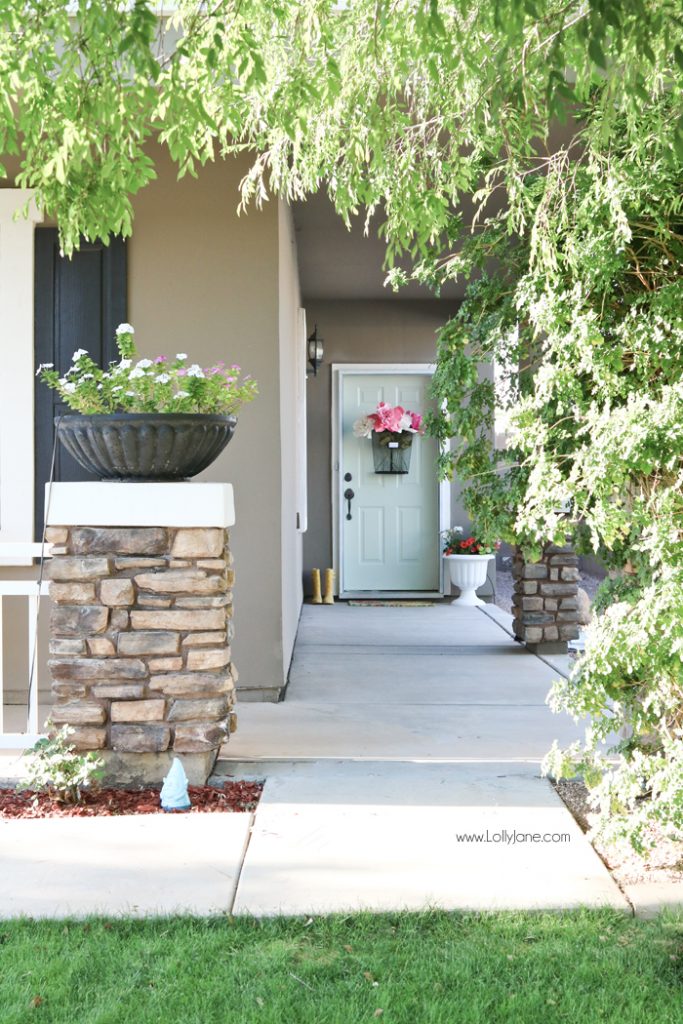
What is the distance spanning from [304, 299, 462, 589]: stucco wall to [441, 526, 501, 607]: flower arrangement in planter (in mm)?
416

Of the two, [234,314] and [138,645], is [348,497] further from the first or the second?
[138,645]

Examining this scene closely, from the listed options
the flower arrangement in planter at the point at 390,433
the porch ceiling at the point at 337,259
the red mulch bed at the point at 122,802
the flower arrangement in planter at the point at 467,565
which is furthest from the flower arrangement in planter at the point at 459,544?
the red mulch bed at the point at 122,802

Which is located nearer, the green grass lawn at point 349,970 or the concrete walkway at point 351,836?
the green grass lawn at point 349,970

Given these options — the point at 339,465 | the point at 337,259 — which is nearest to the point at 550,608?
the point at 337,259

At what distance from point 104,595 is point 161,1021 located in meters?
1.69

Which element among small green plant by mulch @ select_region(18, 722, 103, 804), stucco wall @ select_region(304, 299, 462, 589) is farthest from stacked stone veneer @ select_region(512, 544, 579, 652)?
small green plant by mulch @ select_region(18, 722, 103, 804)

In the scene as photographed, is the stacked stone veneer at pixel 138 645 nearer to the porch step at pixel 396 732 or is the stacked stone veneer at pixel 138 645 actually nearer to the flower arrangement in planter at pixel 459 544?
the porch step at pixel 396 732

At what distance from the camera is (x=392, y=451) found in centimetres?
948

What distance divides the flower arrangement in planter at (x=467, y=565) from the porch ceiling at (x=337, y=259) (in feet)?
7.23

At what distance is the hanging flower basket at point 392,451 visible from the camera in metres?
9.39

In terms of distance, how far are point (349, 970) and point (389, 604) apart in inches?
280

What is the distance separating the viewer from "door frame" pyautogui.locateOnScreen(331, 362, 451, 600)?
9.51m

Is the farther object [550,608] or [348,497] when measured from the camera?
[348,497]

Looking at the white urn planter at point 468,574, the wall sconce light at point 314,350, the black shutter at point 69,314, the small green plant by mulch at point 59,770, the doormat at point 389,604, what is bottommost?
the doormat at point 389,604
